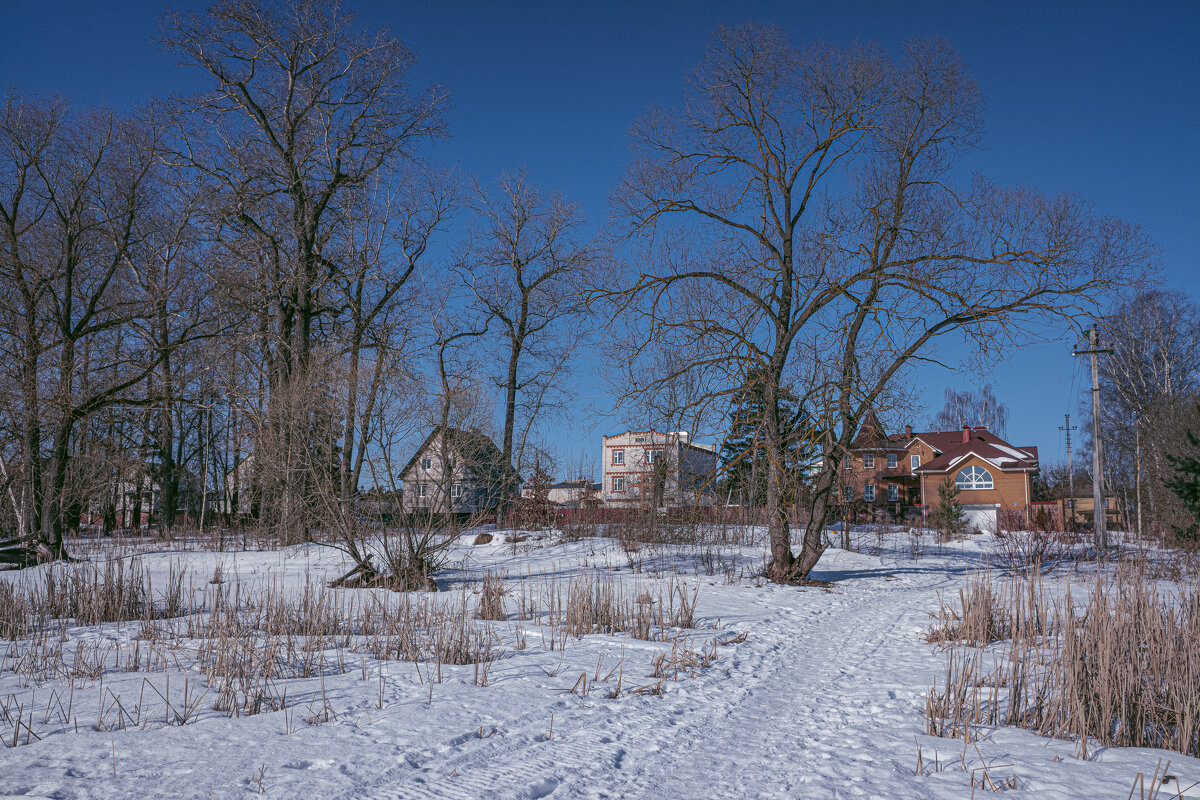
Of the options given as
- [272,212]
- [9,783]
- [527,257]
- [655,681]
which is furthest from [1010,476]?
[9,783]

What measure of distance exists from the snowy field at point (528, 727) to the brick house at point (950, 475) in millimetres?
34959

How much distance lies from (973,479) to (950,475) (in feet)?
15.3

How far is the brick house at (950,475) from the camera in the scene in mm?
43219

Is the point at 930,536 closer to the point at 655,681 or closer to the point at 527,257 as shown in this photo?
the point at 527,257

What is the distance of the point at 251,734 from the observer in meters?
3.68

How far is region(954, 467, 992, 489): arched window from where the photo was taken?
4409cm

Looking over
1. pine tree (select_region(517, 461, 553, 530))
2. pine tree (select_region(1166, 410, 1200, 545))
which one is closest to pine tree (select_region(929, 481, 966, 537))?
pine tree (select_region(1166, 410, 1200, 545))

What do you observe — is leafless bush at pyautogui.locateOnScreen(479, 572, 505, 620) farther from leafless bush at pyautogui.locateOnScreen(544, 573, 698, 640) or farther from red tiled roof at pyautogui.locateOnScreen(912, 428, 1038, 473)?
red tiled roof at pyautogui.locateOnScreen(912, 428, 1038, 473)

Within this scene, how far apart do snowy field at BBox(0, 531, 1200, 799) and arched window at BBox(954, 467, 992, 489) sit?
137ft

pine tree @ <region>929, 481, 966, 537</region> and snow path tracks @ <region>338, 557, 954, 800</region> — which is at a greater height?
snow path tracks @ <region>338, 557, 954, 800</region>

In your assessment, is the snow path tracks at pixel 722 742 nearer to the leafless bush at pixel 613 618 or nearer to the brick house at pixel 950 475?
the leafless bush at pixel 613 618

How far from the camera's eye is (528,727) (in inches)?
162

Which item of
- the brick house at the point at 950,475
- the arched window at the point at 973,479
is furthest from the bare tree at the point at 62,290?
the arched window at the point at 973,479

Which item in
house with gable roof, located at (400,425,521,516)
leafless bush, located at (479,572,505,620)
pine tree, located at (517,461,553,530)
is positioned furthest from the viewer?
pine tree, located at (517,461,553,530)
